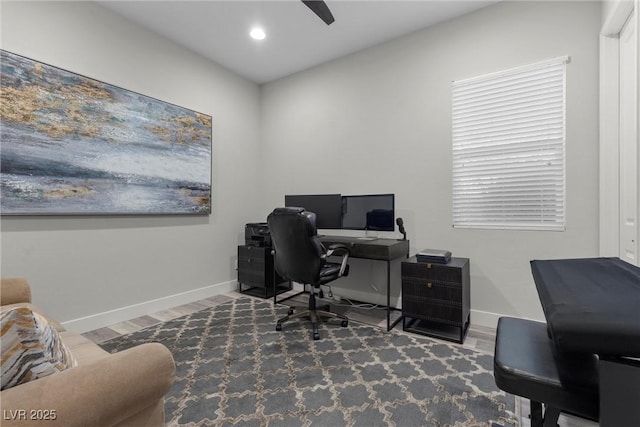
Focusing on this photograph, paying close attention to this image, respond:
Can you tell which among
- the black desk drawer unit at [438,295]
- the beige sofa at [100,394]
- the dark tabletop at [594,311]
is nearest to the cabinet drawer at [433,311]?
the black desk drawer unit at [438,295]

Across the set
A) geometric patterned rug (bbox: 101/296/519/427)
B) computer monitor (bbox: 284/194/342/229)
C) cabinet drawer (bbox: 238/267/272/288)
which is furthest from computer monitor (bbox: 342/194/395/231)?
cabinet drawer (bbox: 238/267/272/288)

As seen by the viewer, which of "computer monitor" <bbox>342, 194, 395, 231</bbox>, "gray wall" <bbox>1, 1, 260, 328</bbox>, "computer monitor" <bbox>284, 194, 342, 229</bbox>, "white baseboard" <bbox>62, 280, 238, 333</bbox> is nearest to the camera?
"gray wall" <bbox>1, 1, 260, 328</bbox>

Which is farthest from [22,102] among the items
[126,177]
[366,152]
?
[366,152]

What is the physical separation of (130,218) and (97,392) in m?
2.51

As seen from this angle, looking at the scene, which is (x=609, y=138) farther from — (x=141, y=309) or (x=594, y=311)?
(x=141, y=309)

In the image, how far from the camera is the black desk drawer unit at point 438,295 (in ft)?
7.61

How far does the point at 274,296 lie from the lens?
3.38 meters

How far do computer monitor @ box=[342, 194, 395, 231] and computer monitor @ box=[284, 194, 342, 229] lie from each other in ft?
0.23

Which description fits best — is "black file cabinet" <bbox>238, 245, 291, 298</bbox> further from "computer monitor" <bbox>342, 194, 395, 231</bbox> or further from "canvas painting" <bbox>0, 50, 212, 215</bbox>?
"computer monitor" <bbox>342, 194, 395, 231</bbox>

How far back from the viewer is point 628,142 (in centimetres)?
190

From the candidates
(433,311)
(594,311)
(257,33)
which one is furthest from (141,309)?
(594,311)

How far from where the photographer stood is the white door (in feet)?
5.75

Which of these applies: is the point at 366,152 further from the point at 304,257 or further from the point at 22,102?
the point at 22,102

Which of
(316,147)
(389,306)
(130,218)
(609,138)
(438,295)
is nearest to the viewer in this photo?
(609,138)
